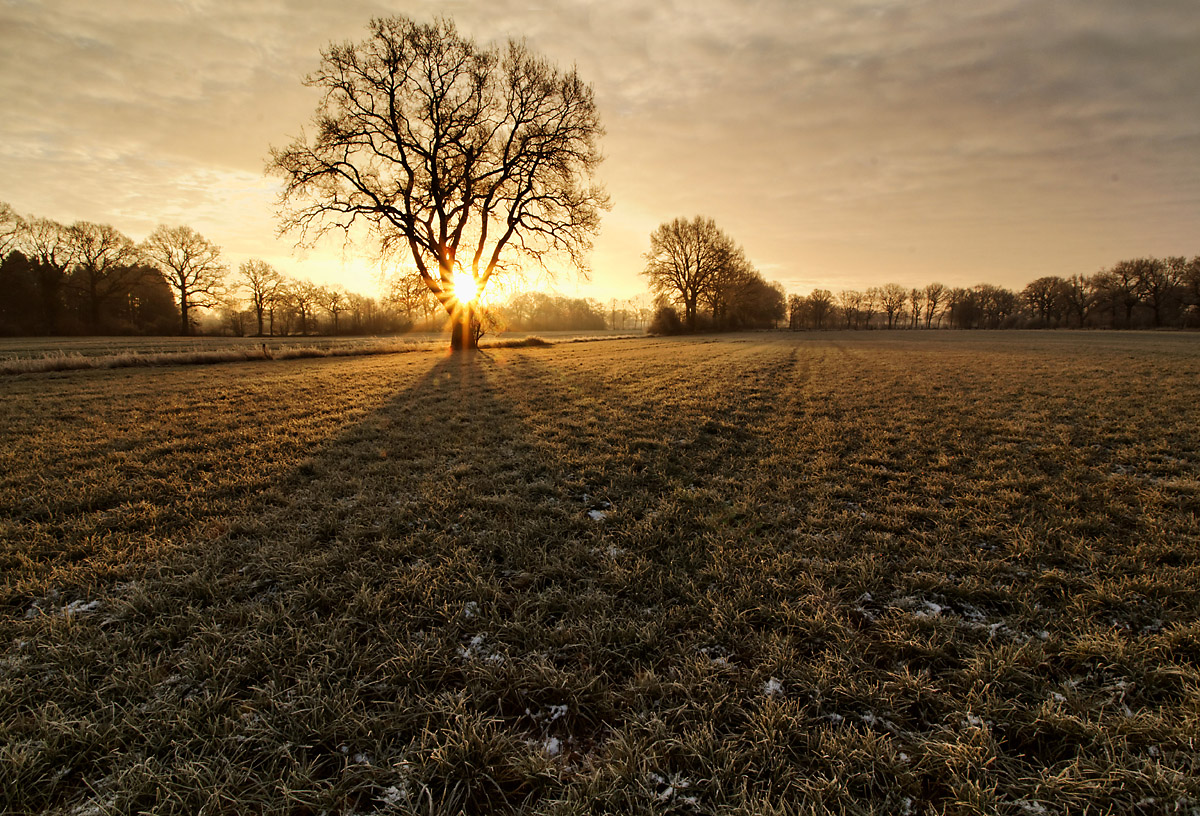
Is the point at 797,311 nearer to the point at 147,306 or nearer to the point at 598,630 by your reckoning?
the point at 598,630

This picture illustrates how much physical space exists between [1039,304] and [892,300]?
24939 millimetres

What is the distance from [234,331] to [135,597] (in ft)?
231

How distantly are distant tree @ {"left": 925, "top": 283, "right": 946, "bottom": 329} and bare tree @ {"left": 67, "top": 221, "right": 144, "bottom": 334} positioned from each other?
12793 centimetres

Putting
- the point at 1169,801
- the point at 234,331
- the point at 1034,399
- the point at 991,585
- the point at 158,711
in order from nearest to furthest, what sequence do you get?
the point at 1169,801, the point at 158,711, the point at 991,585, the point at 1034,399, the point at 234,331

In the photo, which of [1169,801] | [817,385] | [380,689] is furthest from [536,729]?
[817,385]

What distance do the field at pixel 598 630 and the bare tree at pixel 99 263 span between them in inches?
2126

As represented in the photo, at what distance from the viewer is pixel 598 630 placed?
2.46 meters

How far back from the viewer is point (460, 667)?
220 cm

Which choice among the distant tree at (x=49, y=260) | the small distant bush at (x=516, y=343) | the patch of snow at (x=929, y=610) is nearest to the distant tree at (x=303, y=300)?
the distant tree at (x=49, y=260)

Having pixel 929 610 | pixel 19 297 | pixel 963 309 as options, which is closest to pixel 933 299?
pixel 963 309

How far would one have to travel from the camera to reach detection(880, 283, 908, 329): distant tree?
311ft

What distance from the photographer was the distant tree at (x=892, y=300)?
311ft

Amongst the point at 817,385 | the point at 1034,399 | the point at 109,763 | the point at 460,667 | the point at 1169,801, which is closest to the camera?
the point at 1169,801

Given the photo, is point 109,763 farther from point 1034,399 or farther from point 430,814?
point 1034,399
